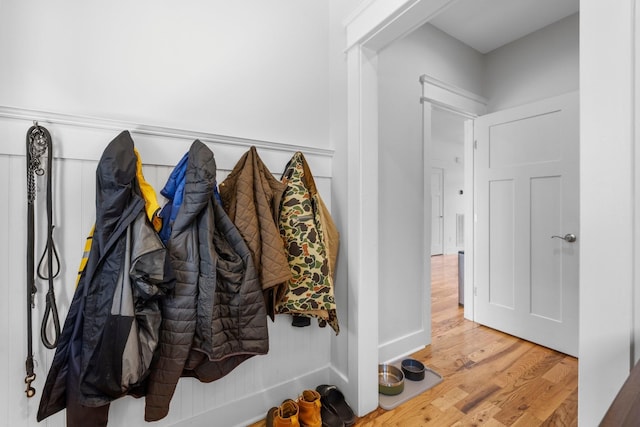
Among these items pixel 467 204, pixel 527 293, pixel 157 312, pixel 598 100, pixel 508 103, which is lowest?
pixel 527 293

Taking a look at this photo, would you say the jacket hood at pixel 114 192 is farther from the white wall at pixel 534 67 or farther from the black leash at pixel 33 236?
the white wall at pixel 534 67

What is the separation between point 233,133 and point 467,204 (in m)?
2.33

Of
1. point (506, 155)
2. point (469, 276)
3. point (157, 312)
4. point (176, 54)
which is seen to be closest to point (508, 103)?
point (506, 155)

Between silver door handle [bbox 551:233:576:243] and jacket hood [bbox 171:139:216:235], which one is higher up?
jacket hood [bbox 171:139:216:235]

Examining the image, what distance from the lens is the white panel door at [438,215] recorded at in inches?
258

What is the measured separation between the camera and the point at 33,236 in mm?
1010

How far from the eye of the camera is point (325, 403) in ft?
5.13

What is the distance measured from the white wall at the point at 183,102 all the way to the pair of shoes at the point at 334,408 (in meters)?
0.07

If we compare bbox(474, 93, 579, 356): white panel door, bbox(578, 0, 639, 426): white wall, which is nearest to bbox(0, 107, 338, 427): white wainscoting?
bbox(578, 0, 639, 426): white wall

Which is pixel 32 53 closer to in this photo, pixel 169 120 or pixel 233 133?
pixel 169 120

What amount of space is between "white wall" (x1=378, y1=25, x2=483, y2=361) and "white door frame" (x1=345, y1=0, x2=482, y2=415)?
54 cm

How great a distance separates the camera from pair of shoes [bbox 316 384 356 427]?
1441 millimetres

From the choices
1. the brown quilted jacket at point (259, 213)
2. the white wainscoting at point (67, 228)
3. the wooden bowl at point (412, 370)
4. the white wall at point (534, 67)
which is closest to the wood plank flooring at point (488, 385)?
the wooden bowl at point (412, 370)

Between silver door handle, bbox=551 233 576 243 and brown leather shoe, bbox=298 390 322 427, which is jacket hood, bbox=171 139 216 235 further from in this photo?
silver door handle, bbox=551 233 576 243
